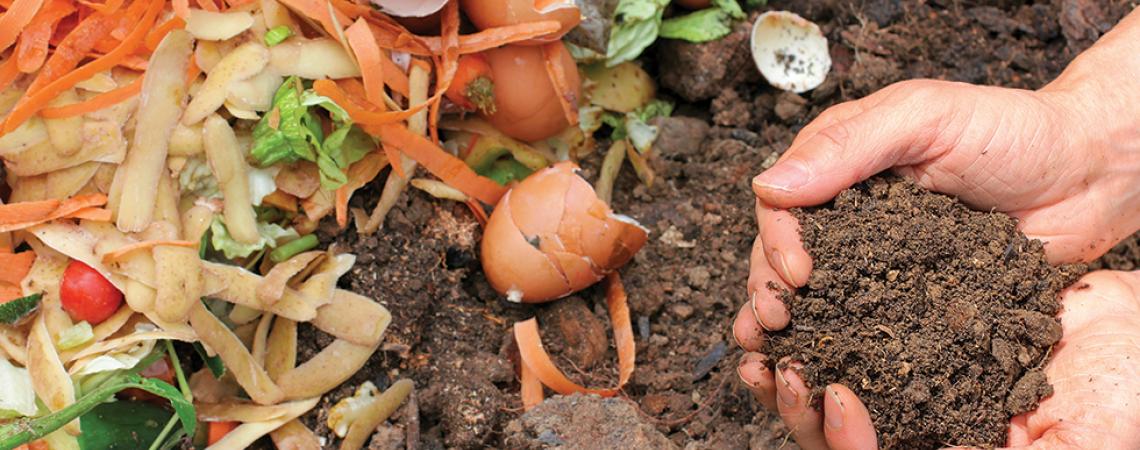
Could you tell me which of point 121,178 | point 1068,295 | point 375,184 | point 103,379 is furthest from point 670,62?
point 103,379

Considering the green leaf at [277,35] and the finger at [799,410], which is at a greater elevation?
the green leaf at [277,35]

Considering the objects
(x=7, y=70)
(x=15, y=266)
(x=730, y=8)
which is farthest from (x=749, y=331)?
(x=7, y=70)

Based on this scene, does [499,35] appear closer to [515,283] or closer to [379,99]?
[379,99]

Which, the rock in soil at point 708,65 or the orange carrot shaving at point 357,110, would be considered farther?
the rock in soil at point 708,65

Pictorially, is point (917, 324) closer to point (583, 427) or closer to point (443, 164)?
point (583, 427)

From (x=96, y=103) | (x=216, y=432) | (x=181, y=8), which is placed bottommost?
(x=216, y=432)

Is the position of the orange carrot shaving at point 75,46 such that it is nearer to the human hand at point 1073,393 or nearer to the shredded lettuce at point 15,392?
the shredded lettuce at point 15,392

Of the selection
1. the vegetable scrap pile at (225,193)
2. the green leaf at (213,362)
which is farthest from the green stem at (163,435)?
the green leaf at (213,362)
